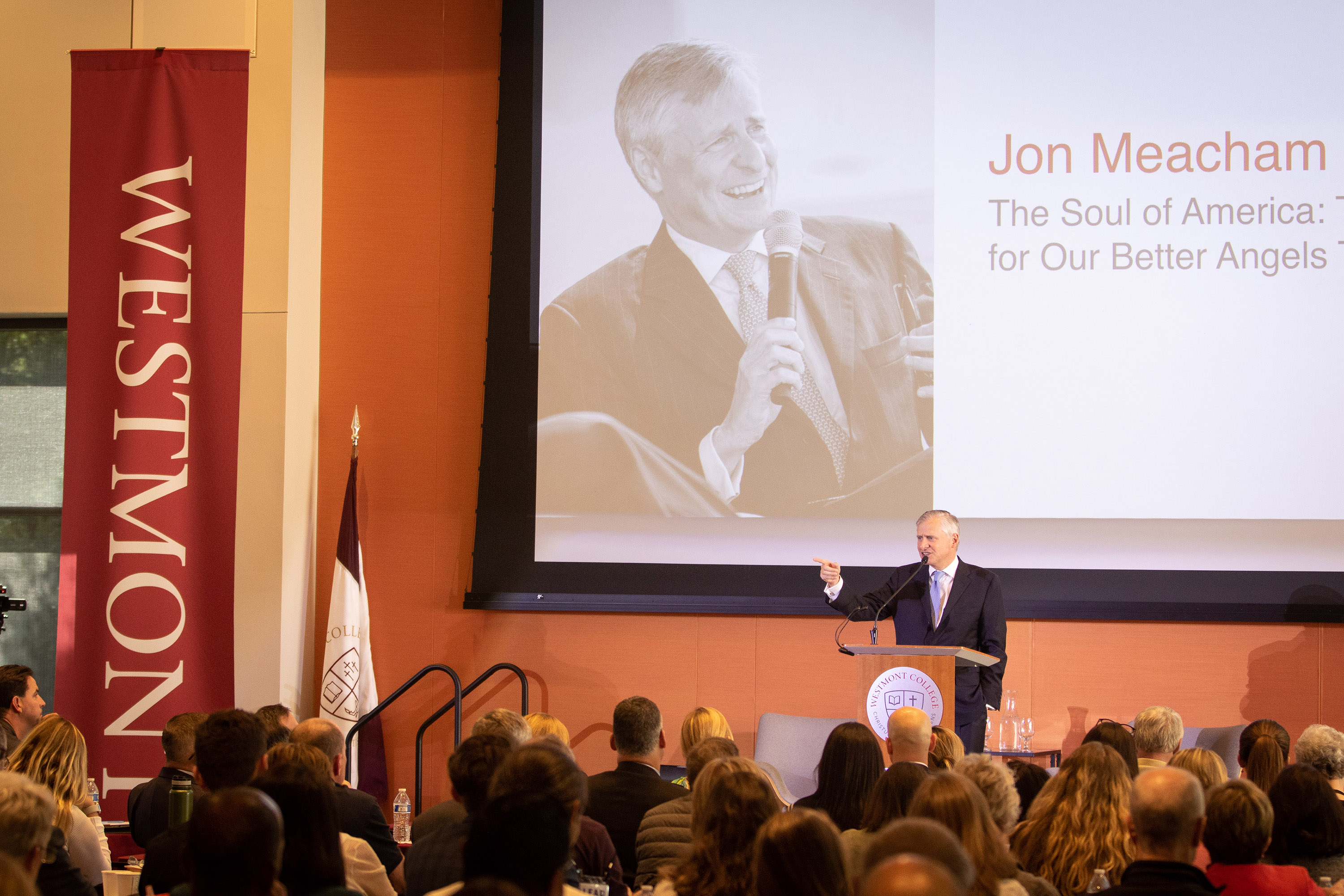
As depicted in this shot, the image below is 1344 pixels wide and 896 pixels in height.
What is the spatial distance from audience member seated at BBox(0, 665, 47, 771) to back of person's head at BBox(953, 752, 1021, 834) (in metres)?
3.67

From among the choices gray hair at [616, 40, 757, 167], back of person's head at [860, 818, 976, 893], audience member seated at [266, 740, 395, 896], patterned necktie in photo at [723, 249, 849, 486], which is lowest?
audience member seated at [266, 740, 395, 896]

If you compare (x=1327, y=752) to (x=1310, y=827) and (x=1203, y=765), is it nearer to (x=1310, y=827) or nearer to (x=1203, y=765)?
(x=1203, y=765)

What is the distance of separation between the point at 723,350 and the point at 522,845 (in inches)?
198

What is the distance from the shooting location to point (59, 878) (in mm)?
2904

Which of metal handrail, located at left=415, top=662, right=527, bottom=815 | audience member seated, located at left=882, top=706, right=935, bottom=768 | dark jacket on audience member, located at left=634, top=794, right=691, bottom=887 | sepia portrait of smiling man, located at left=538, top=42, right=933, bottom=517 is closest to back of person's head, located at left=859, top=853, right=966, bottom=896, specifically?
dark jacket on audience member, located at left=634, top=794, right=691, bottom=887

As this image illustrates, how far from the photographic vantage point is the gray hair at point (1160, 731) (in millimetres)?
4535

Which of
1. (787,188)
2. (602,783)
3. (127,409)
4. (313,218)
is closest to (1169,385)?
(787,188)

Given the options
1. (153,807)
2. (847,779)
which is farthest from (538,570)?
(847,779)

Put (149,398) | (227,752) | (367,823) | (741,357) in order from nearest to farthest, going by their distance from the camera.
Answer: (227,752), (367,823), (149,398), (741,357)

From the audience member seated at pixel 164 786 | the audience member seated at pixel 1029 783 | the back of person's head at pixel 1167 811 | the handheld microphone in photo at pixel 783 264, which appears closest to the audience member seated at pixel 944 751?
the audience member seated at pixel 1029 783

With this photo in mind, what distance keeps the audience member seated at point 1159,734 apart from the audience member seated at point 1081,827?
1.37 m

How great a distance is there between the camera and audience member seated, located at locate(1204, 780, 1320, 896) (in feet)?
8.93

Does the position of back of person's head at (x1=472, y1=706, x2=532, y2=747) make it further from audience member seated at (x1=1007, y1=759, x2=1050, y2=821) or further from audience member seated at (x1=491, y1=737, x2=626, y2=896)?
audience member seated at (x1=1007, y1=759, x2=1050, y2=821)

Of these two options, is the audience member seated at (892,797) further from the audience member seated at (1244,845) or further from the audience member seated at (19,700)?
the audience member seated at (19,700)
